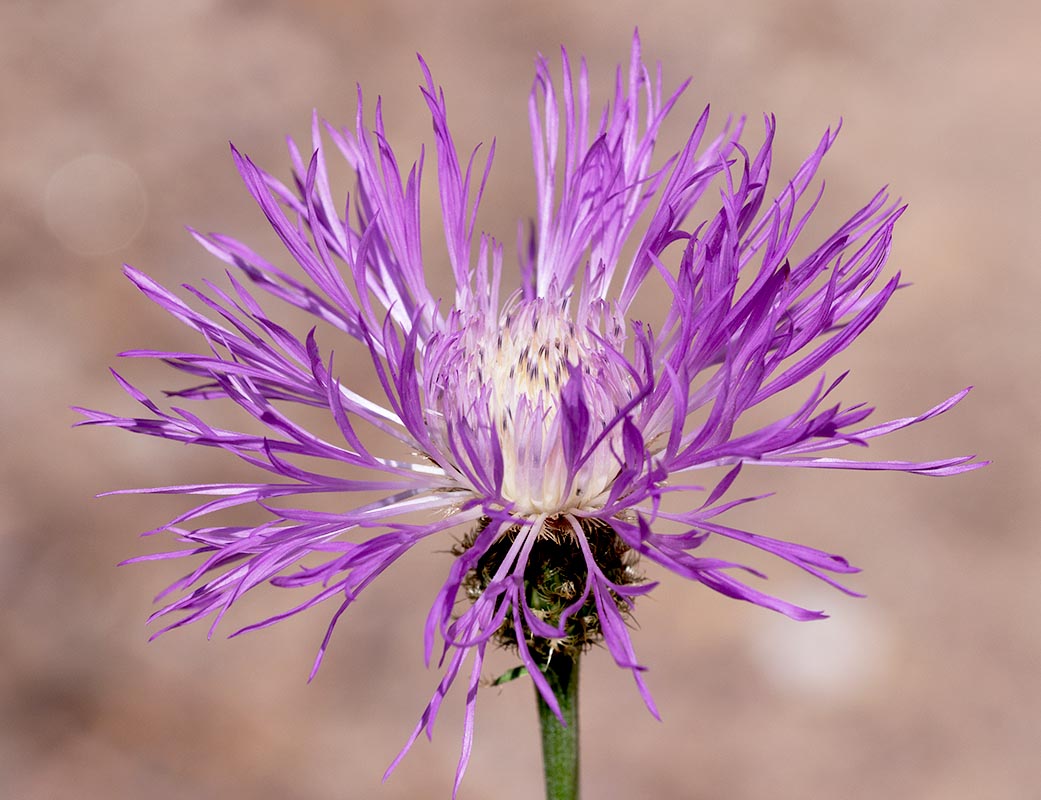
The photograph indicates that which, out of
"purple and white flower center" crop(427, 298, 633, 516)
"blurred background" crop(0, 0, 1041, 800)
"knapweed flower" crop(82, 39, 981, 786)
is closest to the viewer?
"knapweed flower" crop(82, 39, 981, 786)

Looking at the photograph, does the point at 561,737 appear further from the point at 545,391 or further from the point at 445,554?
the point at 445,554

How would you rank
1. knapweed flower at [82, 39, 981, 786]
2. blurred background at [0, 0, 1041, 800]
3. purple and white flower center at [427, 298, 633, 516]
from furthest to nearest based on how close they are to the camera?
blurred background at [0, 0, 1041, 800], purple and white flower center at [427, 298, 633, 516], knapweed flower at [82, 39, 981, 786]

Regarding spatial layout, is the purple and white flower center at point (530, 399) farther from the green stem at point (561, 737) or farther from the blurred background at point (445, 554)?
the blurred background at point (445, 554)

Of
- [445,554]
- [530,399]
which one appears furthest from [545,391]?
[445,554]

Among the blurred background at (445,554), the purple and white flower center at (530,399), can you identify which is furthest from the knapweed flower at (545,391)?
the blurred background at (445,554)

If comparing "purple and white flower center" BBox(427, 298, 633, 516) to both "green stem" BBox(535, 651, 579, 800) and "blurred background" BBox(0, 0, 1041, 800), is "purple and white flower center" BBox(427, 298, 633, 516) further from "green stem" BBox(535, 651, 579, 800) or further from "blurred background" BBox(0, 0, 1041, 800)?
"blurred background" BBox(0, 0, 1041, 800)

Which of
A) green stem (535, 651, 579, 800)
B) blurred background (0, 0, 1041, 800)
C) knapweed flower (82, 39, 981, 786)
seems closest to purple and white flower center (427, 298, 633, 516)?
knapweed flower (82, 39, 981, 786)
